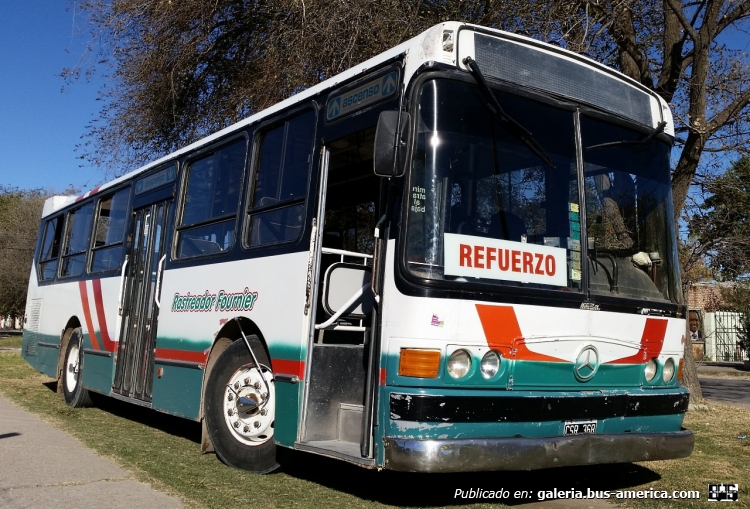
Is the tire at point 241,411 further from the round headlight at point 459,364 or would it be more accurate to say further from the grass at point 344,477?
the round headlight at point 459,364

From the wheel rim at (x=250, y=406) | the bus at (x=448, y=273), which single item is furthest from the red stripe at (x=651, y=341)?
the wheel rim at (x=250, y=406)

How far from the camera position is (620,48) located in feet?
39.9

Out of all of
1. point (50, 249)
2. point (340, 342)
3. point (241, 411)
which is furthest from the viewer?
point (50, 249)

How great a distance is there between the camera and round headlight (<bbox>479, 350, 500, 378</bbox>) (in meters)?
5.07

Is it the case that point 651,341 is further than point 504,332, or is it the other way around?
point 651,341

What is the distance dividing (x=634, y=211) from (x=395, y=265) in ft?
7.13

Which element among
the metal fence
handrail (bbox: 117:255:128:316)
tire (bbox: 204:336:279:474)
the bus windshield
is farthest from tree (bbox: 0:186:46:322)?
the bus windshield

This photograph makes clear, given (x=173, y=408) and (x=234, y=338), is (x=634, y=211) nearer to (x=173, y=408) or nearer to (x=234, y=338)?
(x=234, y=338)

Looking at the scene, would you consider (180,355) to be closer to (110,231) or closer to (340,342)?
(340,342)

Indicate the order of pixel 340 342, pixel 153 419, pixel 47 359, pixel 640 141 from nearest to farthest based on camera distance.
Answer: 1. pixel 640 141
2. pixel 340 342
3. pixel 153 419
4. pixel 47 359

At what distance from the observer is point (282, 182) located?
6.49 metres

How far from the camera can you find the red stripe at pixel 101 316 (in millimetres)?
9566

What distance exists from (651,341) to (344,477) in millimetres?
2658

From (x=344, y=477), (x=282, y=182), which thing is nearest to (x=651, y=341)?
(x=344, y=477)
